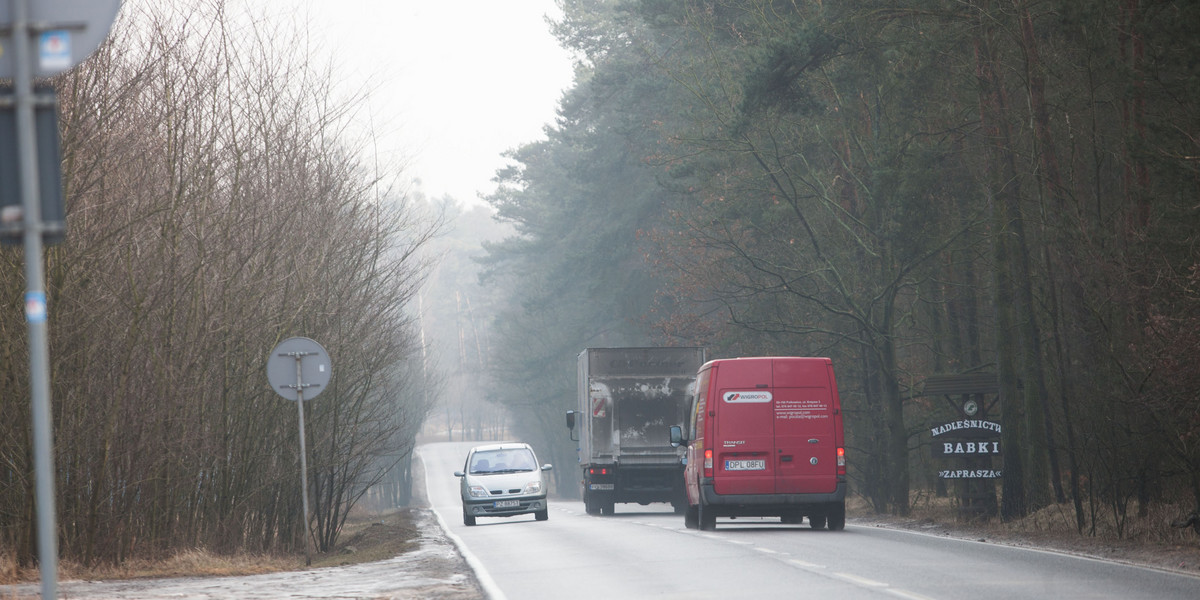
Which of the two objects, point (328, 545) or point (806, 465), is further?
point (328, 545)

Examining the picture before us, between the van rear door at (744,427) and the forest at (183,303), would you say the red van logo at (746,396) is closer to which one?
the van rear door at (744,427)

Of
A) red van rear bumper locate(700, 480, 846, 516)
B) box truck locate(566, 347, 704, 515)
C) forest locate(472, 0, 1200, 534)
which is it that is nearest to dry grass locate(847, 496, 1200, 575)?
forest locate(472, 0, 1200, 534)

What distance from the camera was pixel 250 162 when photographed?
18375mm

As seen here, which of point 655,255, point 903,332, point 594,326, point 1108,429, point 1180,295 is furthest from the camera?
point 594,326

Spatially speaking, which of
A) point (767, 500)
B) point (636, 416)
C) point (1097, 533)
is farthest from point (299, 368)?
point (636, 416)

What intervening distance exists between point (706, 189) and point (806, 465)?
1432 cm

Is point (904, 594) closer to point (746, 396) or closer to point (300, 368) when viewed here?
point (300, 368)

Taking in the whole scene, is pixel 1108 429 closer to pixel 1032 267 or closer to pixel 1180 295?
pixel 1180 295

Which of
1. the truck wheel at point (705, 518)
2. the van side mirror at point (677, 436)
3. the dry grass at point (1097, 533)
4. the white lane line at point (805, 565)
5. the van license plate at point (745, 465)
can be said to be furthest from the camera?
the van side mirror at point (677, 436)

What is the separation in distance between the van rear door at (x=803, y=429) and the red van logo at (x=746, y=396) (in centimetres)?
16

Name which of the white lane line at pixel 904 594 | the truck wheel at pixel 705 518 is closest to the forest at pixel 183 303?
the truck wheel at pixel 705 518

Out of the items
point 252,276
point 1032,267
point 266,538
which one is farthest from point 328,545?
point 1032,267

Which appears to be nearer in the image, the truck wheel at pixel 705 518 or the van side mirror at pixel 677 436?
the truck wheel at pixel 705 518

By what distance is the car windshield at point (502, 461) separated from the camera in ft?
95.2
